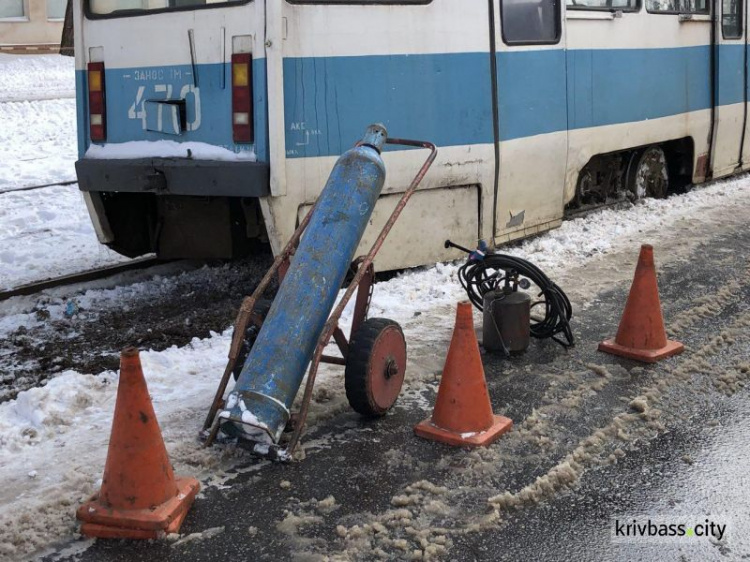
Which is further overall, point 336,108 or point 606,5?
point 606,5

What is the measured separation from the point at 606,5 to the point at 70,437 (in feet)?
21.2

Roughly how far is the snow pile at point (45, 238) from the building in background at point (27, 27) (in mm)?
17659

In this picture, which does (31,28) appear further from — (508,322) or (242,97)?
(508,322)

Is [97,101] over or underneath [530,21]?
underneath

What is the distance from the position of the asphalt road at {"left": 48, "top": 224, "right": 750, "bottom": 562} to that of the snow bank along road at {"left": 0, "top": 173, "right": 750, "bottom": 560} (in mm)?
11

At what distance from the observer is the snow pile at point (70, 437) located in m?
3.58

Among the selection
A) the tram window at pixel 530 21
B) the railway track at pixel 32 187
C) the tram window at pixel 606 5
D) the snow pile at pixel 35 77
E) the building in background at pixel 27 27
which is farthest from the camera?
the building in background at pixel 27 27

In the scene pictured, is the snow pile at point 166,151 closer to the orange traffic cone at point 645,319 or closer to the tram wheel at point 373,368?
the tram wheel at point 373,368

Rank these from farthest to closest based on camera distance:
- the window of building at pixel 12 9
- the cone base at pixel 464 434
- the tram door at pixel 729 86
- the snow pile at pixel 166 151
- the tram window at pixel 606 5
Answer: the window of building at pixel 12 9, the tram door at pixel 729 86, the tram window at pixel 606 5, the snow pile at pixel 166 151, the cone base at pixel 464 434

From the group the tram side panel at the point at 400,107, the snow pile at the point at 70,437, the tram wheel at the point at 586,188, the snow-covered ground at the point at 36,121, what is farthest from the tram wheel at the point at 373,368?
the snow-covered ground at the point at 36,121

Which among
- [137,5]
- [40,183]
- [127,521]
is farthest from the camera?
[40,183]

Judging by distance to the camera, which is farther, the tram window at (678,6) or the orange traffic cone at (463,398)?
the tram window at (678,6)

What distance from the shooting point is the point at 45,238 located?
8852 millimetres

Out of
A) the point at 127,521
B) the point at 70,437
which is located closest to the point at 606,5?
the point at 70,437
